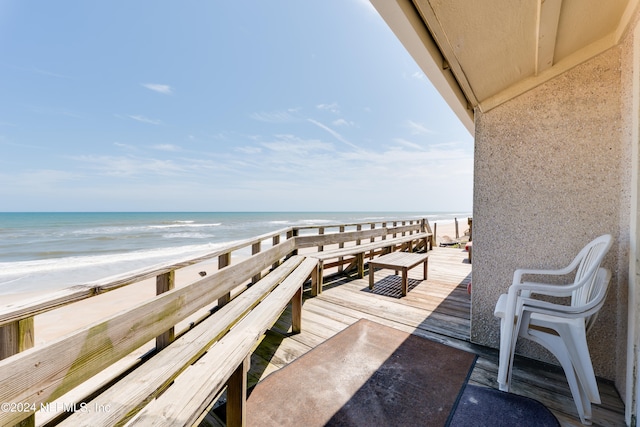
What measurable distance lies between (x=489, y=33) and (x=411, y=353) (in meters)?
2.36

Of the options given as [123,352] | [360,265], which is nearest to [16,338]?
[123,352]

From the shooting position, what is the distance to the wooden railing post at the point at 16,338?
729 mm

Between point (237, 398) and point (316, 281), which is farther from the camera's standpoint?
point (316, 281)

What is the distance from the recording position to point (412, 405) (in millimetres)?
1549

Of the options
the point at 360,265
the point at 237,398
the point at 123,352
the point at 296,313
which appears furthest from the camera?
the point at 360,265

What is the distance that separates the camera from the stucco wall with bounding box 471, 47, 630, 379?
1.74 meters

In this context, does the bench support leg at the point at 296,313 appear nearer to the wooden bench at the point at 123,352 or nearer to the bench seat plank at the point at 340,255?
the wooden bench at the point at 123,352

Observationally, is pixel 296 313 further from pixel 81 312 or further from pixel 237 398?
pixel 81 312

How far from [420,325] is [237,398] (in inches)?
80.0

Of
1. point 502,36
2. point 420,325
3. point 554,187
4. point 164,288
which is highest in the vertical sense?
point 502,36

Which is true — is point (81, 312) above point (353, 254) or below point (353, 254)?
below

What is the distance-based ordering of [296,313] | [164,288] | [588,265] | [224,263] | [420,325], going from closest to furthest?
[164,288] < [588,265] < [224,263] < [296,313] < [420,325]

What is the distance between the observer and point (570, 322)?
5.01 feet

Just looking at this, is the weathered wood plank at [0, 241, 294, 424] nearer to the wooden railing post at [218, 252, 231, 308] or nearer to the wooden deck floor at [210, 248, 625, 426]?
the wooden railing post at [218, 252, 231, 308]
